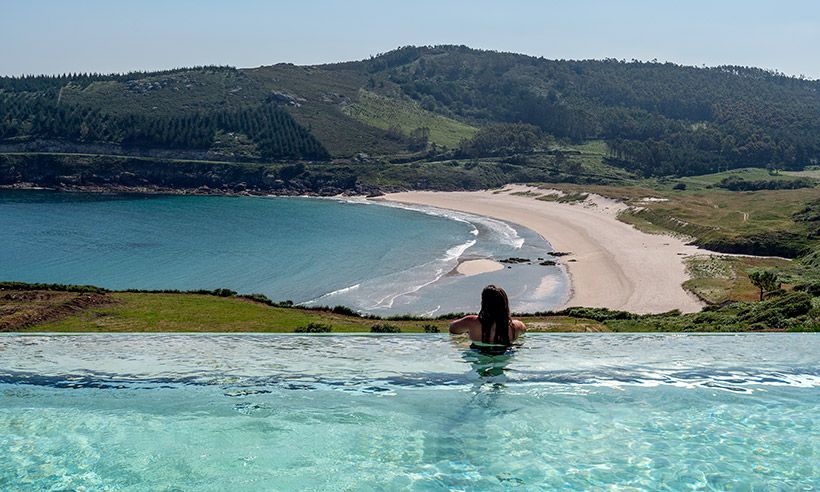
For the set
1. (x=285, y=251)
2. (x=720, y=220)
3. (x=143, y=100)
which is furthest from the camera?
(x=143, y=100)

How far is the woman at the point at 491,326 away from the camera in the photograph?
14.3m

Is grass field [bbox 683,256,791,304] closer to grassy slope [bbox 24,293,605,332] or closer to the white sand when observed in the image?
the white sand

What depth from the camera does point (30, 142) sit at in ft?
518

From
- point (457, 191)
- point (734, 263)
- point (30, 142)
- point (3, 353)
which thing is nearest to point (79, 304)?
point (3, 353)

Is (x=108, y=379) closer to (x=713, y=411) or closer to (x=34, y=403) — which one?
(x=34, y=403)

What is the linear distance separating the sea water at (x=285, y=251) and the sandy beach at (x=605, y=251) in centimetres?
280

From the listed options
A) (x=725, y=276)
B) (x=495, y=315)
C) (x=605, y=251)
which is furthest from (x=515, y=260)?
(x=495, y=315)

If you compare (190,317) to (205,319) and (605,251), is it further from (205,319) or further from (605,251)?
(605,251)

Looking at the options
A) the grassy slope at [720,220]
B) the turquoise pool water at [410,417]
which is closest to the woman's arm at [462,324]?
the turquoise pool water at [410,417]

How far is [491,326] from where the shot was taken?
47.9ft

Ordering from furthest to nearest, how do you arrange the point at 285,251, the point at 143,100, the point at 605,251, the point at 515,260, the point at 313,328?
1. the point at 143,100
2. the point at 285,251
3. the point at 605,251
4. the point at 515,260
5. the point at 313,328

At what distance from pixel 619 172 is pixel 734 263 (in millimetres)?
107120

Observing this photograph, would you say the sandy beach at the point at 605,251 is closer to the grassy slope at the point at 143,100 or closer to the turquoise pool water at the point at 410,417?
the turquoise pool water at the point at 410,417

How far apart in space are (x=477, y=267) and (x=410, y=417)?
53.6 m
